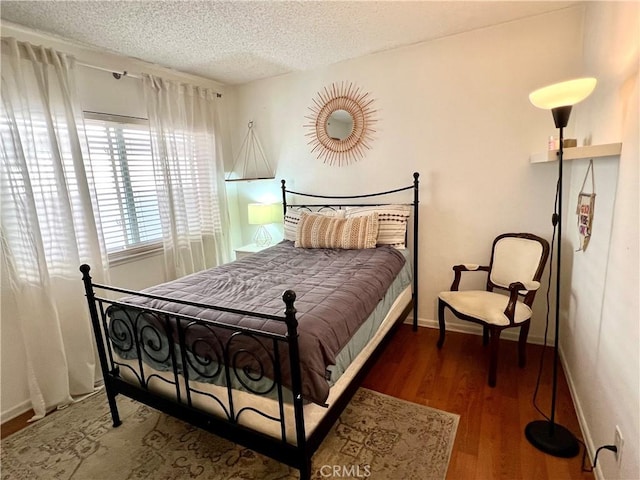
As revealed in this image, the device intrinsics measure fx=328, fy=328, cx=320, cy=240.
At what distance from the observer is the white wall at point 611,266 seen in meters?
1.20

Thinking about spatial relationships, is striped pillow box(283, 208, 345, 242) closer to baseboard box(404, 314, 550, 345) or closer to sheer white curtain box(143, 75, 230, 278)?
sheer white curtain box(143, 75, 230, 278)

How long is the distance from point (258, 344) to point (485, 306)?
1.72 metres

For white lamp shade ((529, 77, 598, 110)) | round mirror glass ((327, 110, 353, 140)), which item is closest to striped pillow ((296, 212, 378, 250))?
round mirror glass ((327, 110, 353, 140))

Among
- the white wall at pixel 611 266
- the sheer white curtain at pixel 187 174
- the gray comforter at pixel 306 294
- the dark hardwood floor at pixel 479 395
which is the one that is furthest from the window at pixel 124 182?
the white wall at pixel 611 266

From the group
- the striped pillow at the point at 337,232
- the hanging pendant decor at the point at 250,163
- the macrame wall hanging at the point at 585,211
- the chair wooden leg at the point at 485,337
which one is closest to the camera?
the macrame wall hanging at the point at 585,211

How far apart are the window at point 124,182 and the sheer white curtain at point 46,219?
0.25m

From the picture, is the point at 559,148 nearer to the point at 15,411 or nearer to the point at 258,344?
the point at 258,344

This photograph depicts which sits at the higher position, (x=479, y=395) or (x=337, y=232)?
(x=337, y=232)

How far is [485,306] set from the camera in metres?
2.34

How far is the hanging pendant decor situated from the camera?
3.84 m

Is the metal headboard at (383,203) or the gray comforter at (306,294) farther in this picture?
the metal headboard at (383,203)
